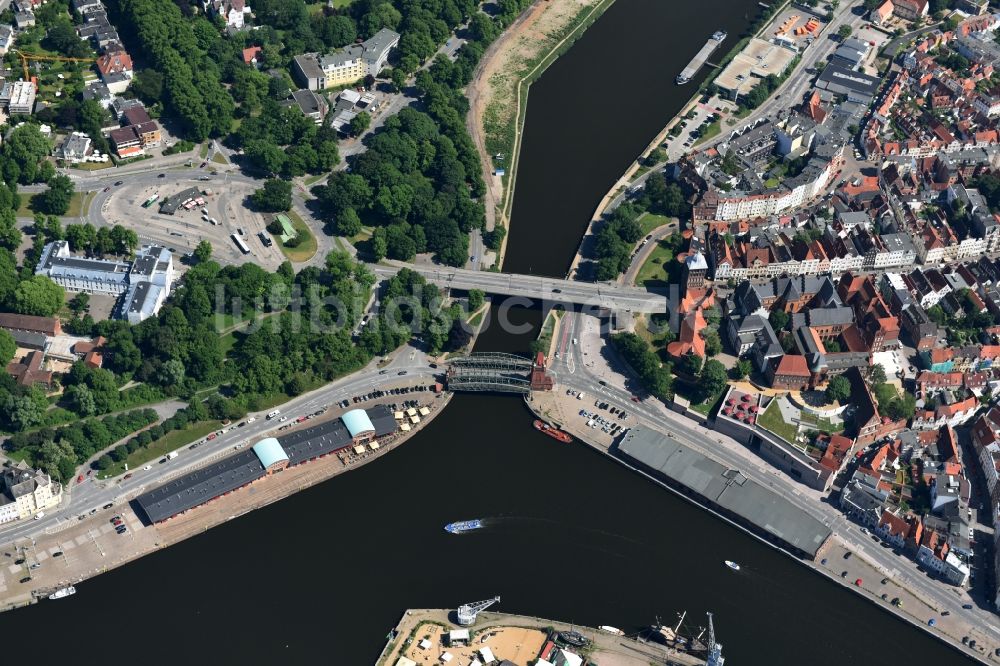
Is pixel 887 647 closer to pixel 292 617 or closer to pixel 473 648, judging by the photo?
pixel 473 648

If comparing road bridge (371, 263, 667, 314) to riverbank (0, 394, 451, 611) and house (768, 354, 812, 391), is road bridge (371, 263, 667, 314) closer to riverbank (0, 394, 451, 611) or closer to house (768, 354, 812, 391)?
house (768, 354, 812, 391)

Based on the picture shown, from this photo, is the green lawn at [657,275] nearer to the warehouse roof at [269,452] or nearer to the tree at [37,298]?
the warehouse roof at [269,452]

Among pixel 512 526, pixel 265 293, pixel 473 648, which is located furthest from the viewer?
pixel 265 293

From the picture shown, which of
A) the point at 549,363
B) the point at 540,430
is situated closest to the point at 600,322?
the point at 549,363

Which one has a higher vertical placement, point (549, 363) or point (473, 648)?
point (549, 363)

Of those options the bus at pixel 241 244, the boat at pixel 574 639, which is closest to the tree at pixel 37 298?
the bus at pixel 241 244

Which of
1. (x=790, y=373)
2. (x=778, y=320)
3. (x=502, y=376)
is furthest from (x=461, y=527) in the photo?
(x=778, y=320)

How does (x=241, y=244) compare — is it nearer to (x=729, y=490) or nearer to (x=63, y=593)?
(x=63, y=593)
